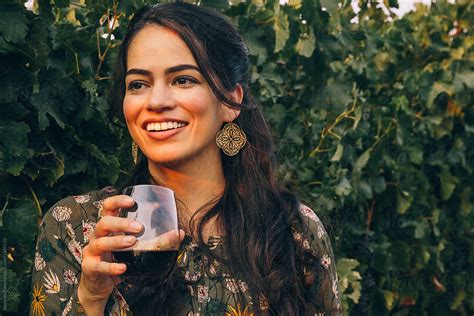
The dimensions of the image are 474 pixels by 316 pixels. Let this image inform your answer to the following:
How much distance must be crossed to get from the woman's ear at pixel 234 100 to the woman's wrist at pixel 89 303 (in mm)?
893

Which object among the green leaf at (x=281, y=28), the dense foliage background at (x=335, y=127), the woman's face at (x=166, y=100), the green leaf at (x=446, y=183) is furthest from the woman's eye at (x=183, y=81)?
the green leaf at (x=446, y=183)

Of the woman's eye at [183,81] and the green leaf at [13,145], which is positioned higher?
the woman's eye at [183,81]

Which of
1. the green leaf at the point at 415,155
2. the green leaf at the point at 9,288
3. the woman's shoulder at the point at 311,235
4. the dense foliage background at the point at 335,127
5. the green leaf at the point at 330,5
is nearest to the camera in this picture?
the green leaf at the point at 9,288

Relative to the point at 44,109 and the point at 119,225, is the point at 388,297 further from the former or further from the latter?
the point at 119,225

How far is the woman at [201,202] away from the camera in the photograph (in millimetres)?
2928

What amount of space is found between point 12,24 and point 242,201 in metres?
1.02

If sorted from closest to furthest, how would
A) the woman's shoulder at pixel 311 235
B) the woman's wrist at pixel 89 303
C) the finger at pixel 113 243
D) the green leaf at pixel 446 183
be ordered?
1. the finger at pixel 113 243
2. the woman's wrist at pixel 89 303
3. the woman's shoulder at pixel 311 235
4. the green leaf at pixel 446 183

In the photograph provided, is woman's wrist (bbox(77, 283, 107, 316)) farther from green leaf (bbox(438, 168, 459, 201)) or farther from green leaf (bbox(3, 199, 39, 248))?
green leaf (bbox(438, 168, 459, 201))

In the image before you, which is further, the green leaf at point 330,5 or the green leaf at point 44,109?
the green leaf at point 330,5

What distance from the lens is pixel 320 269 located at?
3.30 metres

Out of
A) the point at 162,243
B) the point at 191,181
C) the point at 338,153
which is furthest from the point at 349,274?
the point at 162,243

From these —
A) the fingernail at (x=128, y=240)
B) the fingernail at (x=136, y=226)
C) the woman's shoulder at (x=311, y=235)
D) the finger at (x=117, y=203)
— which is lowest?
the woman's shoulder at (x=311, y=235)

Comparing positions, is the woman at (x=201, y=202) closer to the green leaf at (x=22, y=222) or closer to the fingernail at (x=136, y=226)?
the green leaf at (x=22, y=222)

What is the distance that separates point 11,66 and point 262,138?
Answer: 0.97 meters
